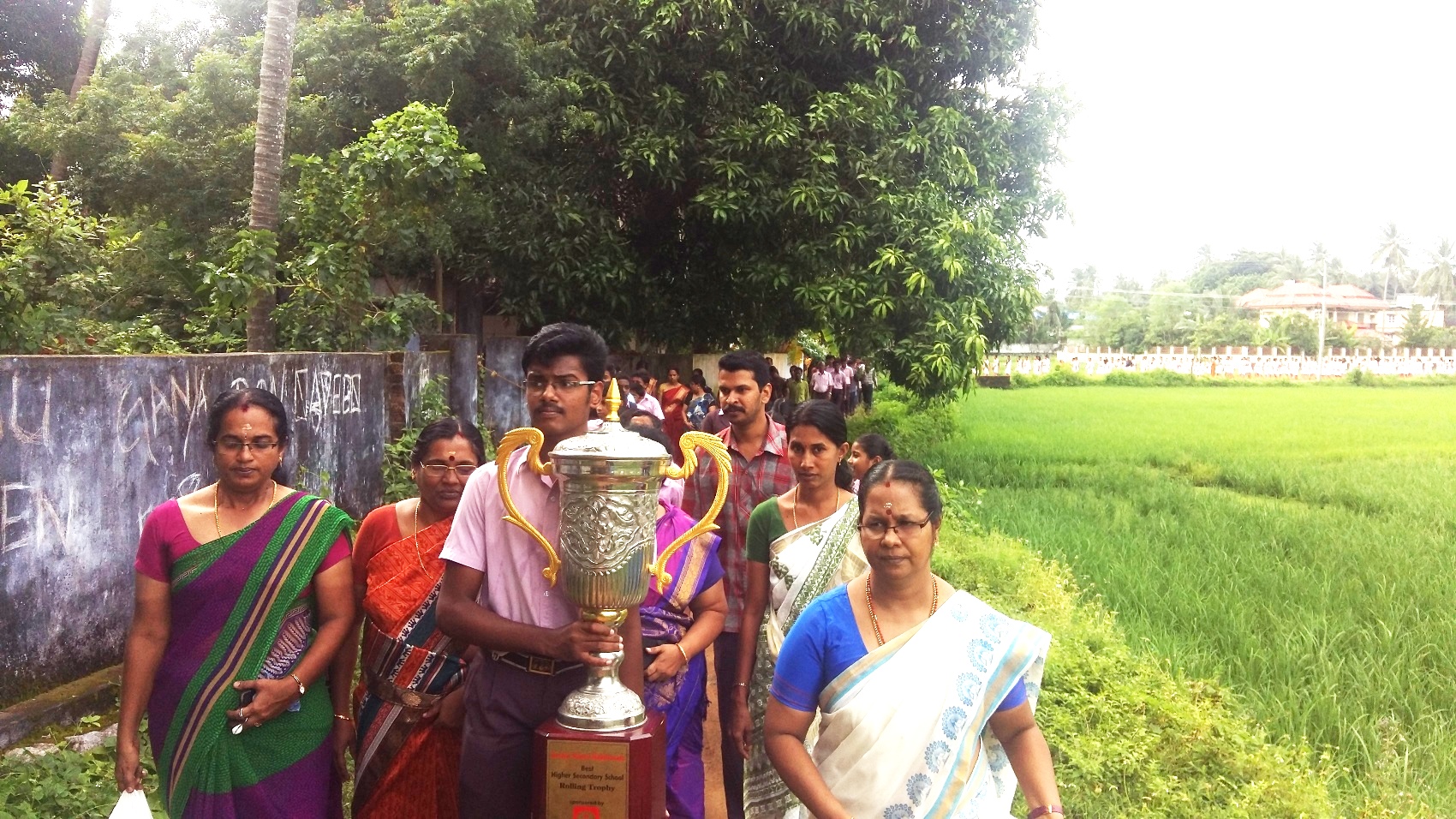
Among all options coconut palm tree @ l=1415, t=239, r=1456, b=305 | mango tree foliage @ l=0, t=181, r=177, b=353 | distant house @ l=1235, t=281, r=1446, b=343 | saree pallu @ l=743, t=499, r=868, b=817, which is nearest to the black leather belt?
saree pallu @ l=743, t=499, r=868, b=817

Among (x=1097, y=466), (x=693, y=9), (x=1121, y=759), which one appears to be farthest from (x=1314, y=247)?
(x=1121, y=759)

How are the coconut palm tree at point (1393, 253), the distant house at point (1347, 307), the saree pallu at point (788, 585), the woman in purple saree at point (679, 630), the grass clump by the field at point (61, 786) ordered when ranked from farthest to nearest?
the coconut palm tree at point (1393, 253) < the distant house at point (1347, 307) < the grass clump by the field at point (61, 786) < the saree pallu at point (788, 585) < the woman in purple saree at point (679, 630)

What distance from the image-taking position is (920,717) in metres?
2.24

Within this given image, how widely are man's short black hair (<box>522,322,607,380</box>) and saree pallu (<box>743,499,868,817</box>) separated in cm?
101

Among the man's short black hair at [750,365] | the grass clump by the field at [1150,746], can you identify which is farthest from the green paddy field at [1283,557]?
the man's short black hair at [750,365]

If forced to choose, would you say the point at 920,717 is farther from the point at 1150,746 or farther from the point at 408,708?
the point at 1150,746

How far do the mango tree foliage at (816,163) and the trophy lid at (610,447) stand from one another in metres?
8.23

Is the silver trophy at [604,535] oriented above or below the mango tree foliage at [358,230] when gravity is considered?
below

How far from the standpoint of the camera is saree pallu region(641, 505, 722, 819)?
2699mm

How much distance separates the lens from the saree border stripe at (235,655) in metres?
2.52

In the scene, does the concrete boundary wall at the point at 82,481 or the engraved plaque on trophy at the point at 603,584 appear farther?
the concrete boundary wall at the point at 82,481

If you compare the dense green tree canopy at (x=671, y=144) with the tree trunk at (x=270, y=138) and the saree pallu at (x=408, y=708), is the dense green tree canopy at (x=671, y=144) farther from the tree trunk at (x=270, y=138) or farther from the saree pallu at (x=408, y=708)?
the saree pallu at (x=408, y=708)

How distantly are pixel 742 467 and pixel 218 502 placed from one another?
5.86 feet

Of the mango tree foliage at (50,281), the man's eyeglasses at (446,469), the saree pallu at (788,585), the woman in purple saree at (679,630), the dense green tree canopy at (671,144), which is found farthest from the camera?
the dense green tree canopy at (671,144)
